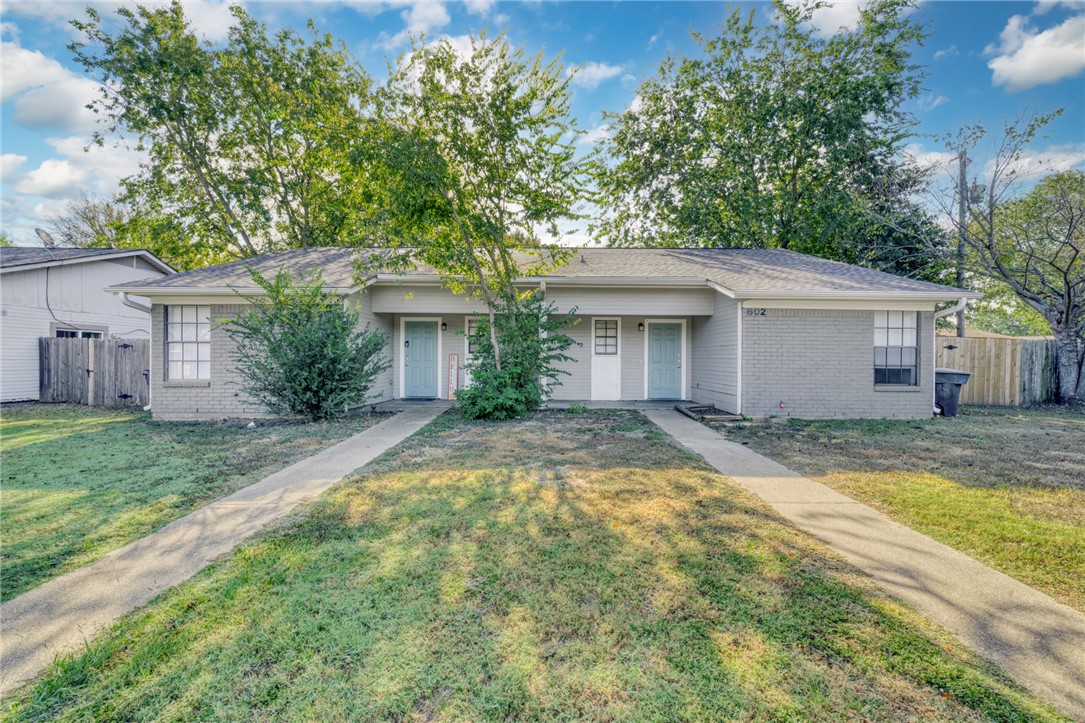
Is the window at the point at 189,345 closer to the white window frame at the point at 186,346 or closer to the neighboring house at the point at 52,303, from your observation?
the white window frame at the point at 186,346

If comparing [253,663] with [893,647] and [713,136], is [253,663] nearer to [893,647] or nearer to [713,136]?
[893,647]

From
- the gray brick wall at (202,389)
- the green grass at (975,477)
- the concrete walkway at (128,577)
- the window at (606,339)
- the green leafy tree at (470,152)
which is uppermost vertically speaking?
the green leafy tree at (470,152)

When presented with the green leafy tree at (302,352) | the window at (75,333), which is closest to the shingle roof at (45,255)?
the window at (75,333)

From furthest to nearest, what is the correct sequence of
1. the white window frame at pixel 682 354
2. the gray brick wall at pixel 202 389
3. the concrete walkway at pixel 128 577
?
the white window frame at pixel 682 354 → the gray brick wall at pixel 202 389 → the concrete walkway at pixel 128 577

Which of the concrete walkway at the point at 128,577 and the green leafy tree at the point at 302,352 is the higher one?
the green leafy tree at the point at 302,352

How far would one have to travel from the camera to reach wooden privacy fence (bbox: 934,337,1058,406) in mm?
10992

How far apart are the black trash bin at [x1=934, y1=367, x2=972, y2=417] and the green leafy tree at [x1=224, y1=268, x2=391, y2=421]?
11647 millimetres

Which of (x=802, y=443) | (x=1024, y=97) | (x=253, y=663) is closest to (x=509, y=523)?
(x=253, y=663)

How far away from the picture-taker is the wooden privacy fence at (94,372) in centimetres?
1125

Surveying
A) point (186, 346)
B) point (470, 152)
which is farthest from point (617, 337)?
point (186, 346)

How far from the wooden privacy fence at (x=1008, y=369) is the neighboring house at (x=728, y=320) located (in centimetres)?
317

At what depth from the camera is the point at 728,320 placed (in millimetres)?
9719

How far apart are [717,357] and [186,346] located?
11632mm

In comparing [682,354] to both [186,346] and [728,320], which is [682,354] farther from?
[186,346]
